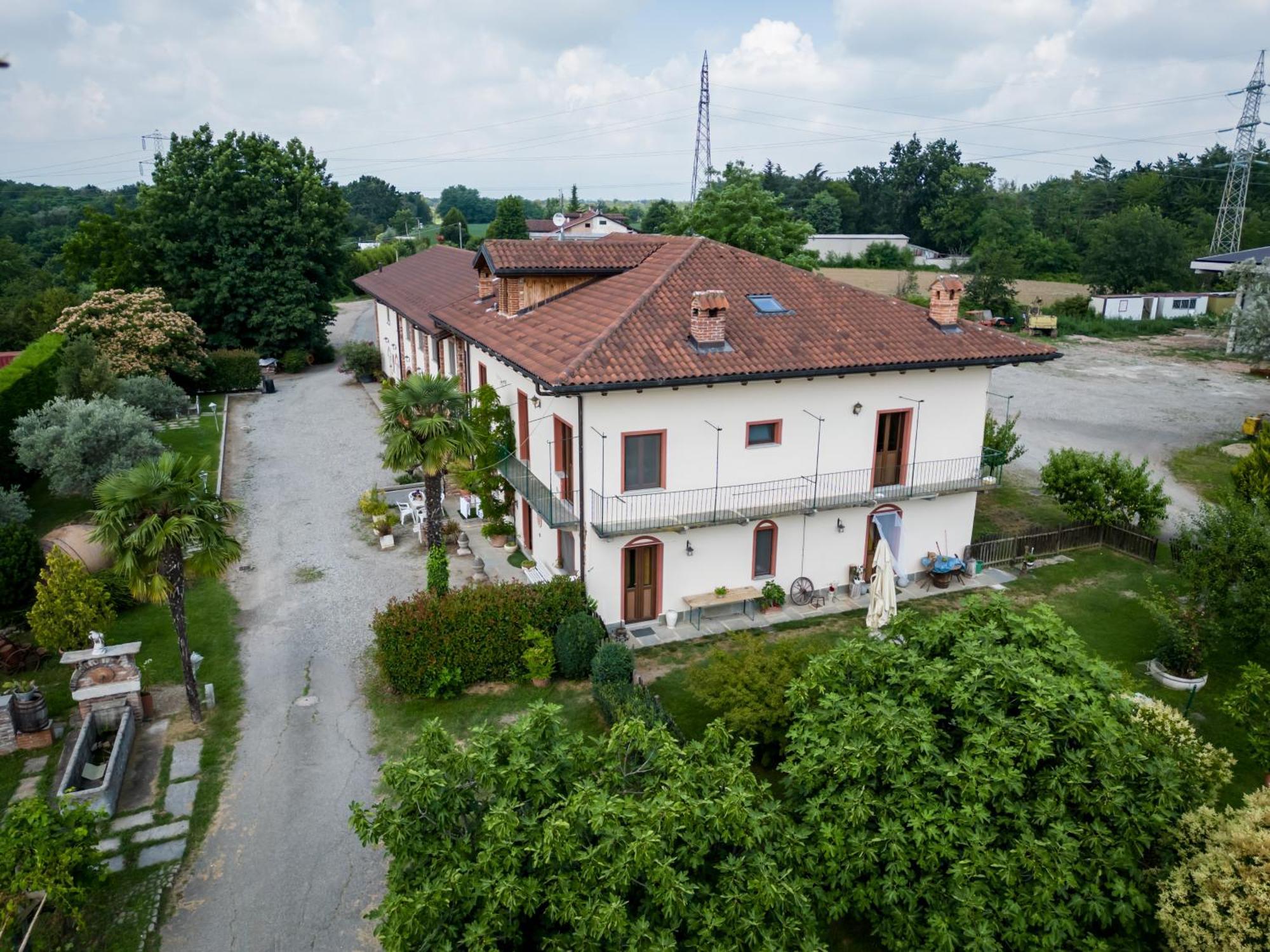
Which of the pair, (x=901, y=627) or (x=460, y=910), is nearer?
(x=460, y=910)

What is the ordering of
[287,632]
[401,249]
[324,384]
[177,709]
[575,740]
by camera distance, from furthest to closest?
[401,249] < [324,384] < [287,632] < [177,709] < [575,740]

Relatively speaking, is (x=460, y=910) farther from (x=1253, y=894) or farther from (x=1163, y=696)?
Result: (x=1163, y=696)

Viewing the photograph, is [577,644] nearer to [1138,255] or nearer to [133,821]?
[133,821]

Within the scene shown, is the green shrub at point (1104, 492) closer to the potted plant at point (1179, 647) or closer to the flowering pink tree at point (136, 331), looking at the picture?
the potted plant at point (1179, 647)

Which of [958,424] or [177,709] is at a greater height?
[958,424]

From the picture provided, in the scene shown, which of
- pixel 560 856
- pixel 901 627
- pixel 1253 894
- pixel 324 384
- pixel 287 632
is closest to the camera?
pixel 560 856

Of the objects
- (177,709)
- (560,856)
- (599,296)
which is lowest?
(177,709)


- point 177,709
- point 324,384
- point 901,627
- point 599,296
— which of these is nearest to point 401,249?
point 324,384
